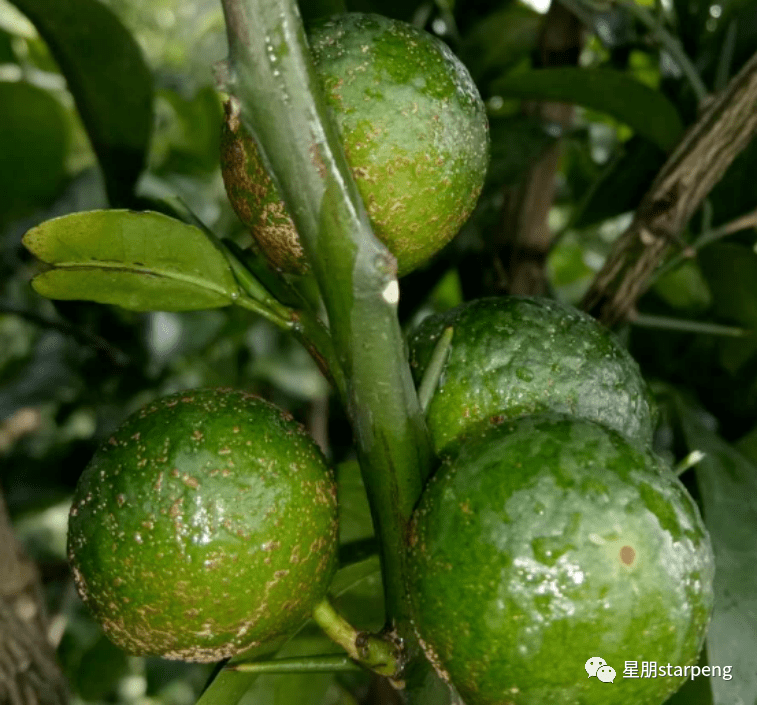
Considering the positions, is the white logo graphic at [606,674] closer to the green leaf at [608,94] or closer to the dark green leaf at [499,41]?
the green leaf at [608,94]

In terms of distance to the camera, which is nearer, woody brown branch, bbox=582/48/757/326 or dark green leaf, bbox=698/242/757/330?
woody brown branch, bbox=582/48/757/326

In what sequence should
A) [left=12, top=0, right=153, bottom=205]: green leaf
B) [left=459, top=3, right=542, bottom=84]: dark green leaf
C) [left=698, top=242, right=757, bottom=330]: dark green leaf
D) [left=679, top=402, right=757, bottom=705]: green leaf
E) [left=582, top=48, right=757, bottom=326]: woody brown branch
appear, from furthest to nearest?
[left=459, top=3, right=542, bottom=84]: dark green leaf
[left=698, top=242, right=757, bottom=330]: dark green leaf
[left=12, top=0, right=153, bottom=205]: green leaf
[left=582, top=48, right=757, bottom=326]: woody brown branch
[left=679, top=402, right=757, bottom=705]: green leaf

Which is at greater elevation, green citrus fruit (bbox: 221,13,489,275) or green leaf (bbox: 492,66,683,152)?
green citrus fruit (bbox: 221,13,489,275)

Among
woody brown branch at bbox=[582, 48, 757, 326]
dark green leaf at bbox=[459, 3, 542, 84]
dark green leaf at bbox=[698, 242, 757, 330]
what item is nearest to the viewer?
woody brown branch at bbox=[582, 48, 757, 326]

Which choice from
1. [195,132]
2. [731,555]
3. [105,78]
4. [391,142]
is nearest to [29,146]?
[105,78]

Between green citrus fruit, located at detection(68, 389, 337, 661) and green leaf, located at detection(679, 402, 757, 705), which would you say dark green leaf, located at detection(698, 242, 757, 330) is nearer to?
green leaf, located at detection(679, 402, 757, 705)

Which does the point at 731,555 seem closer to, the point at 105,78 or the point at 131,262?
the point at 131,262

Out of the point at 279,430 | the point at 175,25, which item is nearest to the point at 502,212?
the point at 279,430

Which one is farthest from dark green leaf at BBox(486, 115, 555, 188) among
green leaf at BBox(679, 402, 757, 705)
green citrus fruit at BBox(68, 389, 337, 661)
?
green citrus fruit at BBox(68, 389, 337, 661)
